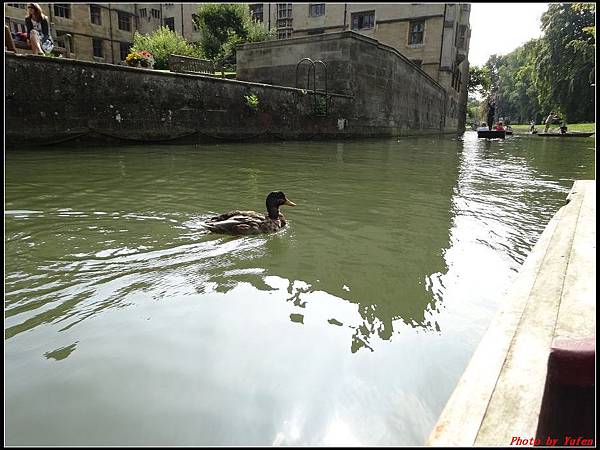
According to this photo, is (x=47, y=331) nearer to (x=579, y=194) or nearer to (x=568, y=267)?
(x=568, y=267)

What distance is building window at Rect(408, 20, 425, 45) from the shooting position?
106ft

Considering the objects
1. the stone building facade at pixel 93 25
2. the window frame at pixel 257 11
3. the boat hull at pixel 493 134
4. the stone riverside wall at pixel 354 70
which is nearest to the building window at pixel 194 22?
the window frame at pixel 257 11

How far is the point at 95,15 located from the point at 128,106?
3384 cm

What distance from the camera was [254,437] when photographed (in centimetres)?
155

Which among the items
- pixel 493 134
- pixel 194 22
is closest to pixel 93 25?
pixel 194 22

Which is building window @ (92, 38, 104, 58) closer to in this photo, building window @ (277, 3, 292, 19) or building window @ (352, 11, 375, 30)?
building window @ (277, 3, 292, 19)

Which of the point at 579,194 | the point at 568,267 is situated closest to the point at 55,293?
the point at 568,267

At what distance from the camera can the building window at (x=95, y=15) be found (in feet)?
127

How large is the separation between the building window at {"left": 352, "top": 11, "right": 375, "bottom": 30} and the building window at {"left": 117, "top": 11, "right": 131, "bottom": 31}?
877 inches

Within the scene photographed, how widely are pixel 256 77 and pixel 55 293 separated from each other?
21048mm

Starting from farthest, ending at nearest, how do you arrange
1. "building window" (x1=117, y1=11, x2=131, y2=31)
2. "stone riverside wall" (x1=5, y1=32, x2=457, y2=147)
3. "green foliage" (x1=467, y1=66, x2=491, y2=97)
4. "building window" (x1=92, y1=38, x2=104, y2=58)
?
"green foliage" (x1=467, y1=66, x2=491, y2=97) < "building window" (x1=117, y1=11, x2=131, y2=31) < "building window" (x1=92, y1=38, x2=104, y2=58) < "stone riverside wall" (x1=5, y1=32, x2=457, y2=147)

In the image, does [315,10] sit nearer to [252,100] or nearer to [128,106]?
[252,100]

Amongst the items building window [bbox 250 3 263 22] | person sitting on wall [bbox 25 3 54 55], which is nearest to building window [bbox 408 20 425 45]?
building window [bbox 250 3 263 22]

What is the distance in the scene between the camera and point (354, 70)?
65.1ft
